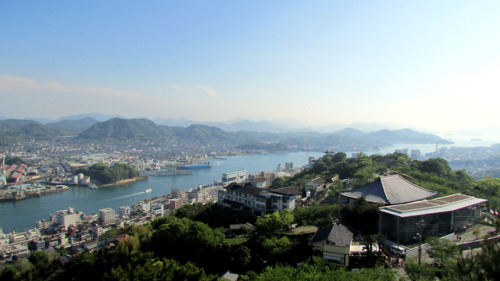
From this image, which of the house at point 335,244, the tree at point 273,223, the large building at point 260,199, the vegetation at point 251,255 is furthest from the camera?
the large building at point 260,199

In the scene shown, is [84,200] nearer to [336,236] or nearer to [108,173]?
[108,173]

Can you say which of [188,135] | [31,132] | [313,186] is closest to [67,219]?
[313,186]

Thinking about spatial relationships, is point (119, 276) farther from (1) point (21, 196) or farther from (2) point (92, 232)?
(1) point (21, 196)

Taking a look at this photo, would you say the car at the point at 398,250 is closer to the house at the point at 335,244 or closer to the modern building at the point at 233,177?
the house at the point at 335,244

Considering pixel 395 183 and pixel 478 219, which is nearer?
pixel 478 219

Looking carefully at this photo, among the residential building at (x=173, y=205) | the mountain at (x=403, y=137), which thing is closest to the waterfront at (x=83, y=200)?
the residential building at (x=173, y=205)

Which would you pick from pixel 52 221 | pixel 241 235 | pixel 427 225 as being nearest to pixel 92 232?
pixel 52 221

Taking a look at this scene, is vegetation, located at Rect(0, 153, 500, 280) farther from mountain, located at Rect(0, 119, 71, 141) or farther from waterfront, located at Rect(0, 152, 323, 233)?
mountain, located at Rect(0, 119, 71, 141)

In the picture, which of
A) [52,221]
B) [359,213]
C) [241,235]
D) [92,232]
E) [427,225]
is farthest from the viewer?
[52,221]
